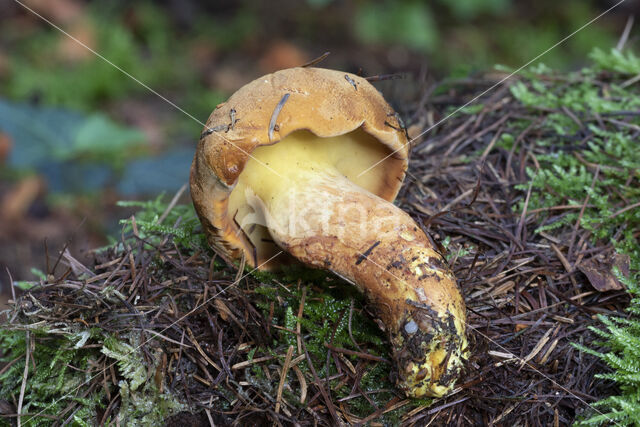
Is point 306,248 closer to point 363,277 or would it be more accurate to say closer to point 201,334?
point 363,277

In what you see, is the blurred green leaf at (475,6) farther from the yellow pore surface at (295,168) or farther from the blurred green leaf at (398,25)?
the yellow pore surface at (295,168)

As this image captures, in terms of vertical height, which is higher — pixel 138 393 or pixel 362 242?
pixel 362 242

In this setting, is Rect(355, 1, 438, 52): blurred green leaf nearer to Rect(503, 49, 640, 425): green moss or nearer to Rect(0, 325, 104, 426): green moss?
Rect(503, 49, 640, 425): green moss

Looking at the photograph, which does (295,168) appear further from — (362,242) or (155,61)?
(155,61)

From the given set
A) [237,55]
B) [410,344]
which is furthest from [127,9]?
[410,344]

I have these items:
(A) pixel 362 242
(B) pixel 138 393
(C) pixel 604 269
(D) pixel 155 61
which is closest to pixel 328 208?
(A) pixel 362 242
